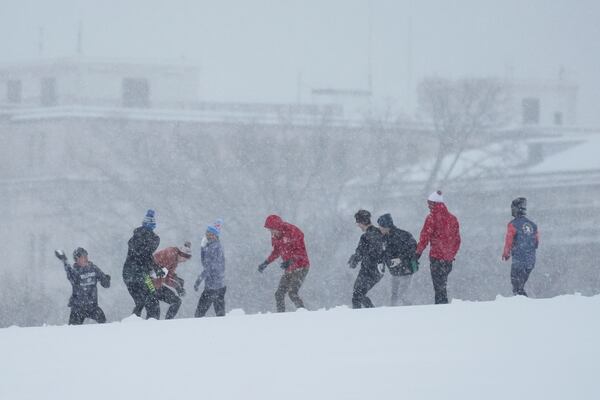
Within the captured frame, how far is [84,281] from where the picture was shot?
57.4ft

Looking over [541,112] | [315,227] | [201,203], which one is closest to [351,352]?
[315,227]

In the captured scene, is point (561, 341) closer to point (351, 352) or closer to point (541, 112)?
point (351, 352)

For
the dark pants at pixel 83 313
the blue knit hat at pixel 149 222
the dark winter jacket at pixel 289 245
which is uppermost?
the blue knit hat at pixel 149 222

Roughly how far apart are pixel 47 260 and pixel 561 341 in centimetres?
5377

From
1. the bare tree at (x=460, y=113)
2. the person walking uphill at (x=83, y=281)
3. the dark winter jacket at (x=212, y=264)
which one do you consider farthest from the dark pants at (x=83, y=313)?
the bare tree at (x=460, y=113)

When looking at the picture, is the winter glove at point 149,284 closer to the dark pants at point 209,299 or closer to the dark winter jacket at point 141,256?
the dark winter jacket at point 141,256

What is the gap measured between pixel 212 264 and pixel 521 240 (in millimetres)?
3791

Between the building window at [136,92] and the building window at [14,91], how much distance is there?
586cm

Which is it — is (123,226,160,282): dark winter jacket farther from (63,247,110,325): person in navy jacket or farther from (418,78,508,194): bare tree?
(418,78,508,194): bare tree

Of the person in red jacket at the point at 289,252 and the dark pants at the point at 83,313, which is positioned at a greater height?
the person in red jacket at the point at 289,252

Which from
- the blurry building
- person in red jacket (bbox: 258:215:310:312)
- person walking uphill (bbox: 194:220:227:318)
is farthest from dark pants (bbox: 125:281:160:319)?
the blurry building

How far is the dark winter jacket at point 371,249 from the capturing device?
17750 mm

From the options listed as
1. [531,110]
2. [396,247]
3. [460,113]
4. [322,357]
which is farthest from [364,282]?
[531,110]

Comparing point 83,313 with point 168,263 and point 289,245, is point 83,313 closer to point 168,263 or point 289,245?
point 168,263
